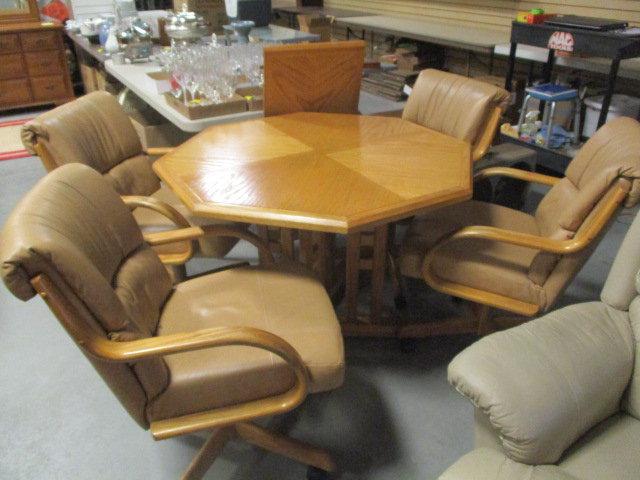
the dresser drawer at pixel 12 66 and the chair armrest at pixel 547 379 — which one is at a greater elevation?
the dresser drawer at pixel 12 66

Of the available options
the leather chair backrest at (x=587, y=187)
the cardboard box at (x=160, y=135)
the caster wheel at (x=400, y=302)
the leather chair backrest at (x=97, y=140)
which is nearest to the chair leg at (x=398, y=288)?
the caster wheel at (x=400, y=302)

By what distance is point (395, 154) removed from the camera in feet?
6.08

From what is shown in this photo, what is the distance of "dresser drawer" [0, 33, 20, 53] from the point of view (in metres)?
4.68

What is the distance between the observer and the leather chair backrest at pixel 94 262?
0.98m

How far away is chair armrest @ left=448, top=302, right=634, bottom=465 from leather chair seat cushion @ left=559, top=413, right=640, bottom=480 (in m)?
0.02

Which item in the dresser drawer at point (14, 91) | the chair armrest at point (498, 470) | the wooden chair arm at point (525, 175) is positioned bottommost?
the chair armrest at point (498, 470)

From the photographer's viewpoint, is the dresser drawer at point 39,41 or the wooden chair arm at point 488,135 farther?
the dresser drawer at point 39,41

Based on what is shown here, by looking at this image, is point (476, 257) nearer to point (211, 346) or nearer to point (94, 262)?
point (211, 346)

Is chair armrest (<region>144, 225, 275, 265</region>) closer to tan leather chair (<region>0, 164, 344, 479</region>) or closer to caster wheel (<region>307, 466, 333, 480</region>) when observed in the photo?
tan leather chair (<region>0, 164, 344, 479</region>)

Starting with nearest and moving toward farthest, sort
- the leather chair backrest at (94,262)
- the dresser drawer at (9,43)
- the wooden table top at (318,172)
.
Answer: the leather chair backrest at (94,262) < the wooden table top at (318,172) < the dresser drawer at (9,43)

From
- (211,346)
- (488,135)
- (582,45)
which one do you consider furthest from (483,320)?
(582,45)

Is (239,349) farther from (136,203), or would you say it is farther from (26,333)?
(26,333)

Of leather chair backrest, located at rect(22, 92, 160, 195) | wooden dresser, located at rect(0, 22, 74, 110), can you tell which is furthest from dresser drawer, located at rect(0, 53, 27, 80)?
leather chair backrest, located at rect(22, 92, 160, 195)

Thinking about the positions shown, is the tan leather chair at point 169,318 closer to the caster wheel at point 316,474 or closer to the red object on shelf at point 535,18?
the caster wheel at point 316,474
